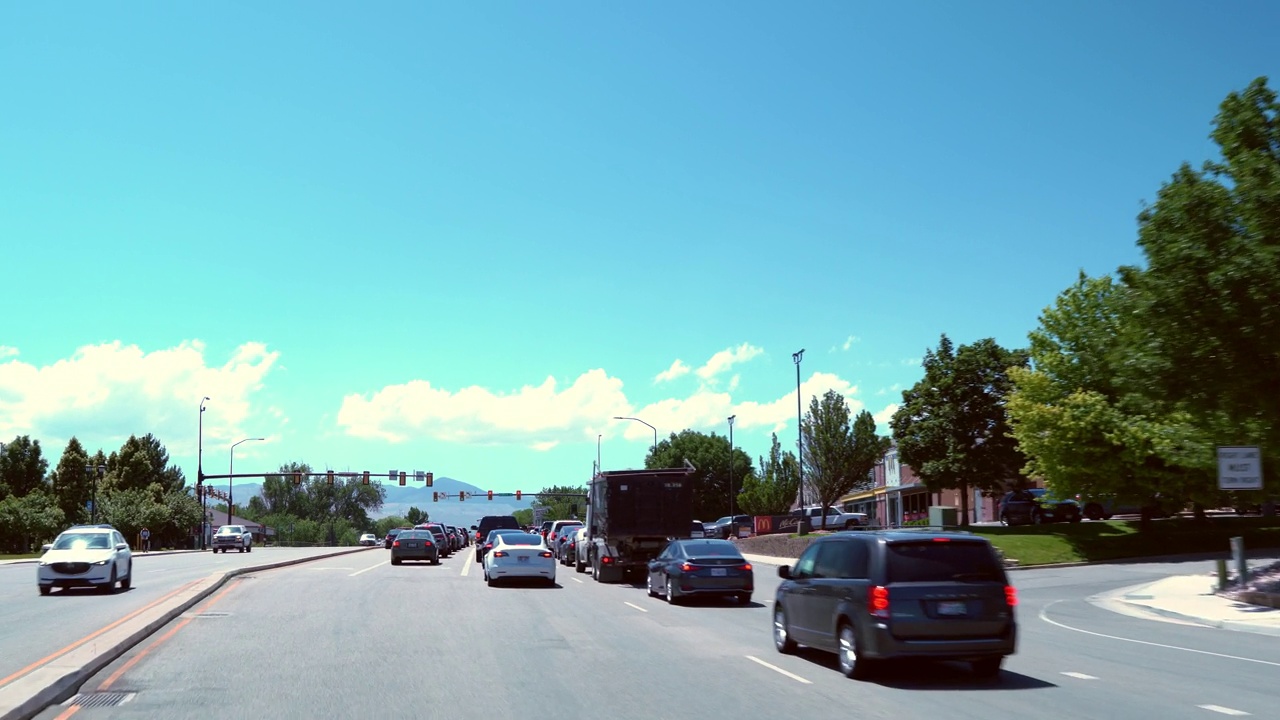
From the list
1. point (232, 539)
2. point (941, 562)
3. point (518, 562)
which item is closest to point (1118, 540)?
point (518, 562)

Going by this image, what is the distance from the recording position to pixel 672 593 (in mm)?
23406

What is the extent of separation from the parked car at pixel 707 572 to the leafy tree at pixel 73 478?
8695 centimetres


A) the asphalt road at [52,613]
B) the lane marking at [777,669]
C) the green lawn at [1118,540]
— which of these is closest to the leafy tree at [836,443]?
the green lawn at [1118,540]

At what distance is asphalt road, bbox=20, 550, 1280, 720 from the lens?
10.0 m

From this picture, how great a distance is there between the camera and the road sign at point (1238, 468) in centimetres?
2303

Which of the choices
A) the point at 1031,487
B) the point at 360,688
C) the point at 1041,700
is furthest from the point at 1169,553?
the point at 360,688

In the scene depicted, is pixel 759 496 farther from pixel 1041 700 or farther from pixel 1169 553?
pixel 1041 700

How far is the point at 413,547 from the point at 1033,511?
32.3 meters

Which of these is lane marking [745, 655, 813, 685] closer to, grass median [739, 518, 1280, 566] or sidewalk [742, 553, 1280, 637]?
sidewalk [742, 553, 1280, 637]

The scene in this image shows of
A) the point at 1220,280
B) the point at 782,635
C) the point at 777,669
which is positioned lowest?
the point at 777,669

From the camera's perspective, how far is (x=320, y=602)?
23203 mm

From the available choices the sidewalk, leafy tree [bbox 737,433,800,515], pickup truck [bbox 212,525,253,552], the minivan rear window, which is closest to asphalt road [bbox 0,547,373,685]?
the minivan rear window

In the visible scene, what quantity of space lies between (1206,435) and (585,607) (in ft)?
59.9

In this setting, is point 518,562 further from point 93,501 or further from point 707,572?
point 93,501
